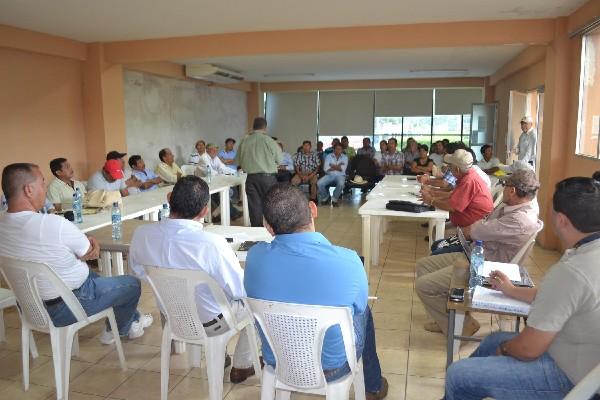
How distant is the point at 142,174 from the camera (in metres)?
6.70

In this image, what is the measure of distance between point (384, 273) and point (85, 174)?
453 centimetres

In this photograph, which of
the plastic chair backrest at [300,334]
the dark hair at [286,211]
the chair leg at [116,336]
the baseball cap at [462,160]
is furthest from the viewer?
the baseball cap at [462,160]

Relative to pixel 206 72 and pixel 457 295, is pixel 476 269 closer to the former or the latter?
pixel 457 295

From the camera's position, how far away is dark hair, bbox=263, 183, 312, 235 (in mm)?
1793

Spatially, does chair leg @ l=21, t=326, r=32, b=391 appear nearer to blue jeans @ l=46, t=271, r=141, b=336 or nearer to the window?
blue jeans @ l=46, t=271, r=141, b=336

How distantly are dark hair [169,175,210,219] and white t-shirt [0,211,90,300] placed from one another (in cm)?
56

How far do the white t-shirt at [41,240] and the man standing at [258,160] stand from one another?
3.62m

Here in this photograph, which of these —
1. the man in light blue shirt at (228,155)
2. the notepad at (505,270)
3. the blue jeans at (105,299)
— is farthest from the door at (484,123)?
the blue jeans at (105,299)

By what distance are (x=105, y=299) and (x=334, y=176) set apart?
6.44 meters

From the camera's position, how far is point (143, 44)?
6.28 meters

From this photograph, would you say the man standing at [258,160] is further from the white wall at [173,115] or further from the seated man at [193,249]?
the seated man at [193,249]

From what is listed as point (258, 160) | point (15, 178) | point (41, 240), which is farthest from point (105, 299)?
point (258, 160)

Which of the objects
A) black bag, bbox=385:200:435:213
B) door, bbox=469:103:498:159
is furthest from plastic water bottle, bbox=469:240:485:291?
door, bbox=469:103:498:159

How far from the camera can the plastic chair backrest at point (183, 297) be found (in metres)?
2.10
